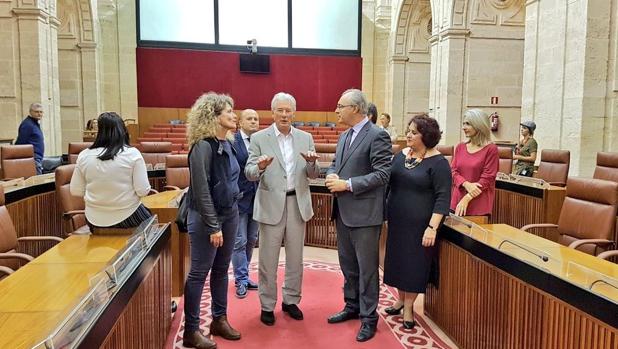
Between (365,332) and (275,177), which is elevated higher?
(275,177)

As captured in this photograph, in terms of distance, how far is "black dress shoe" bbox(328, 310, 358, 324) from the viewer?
9.93 ft

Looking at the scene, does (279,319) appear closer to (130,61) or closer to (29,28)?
(29,28)

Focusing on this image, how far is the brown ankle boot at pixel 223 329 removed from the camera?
2.77 metres

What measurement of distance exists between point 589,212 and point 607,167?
6.59 feet

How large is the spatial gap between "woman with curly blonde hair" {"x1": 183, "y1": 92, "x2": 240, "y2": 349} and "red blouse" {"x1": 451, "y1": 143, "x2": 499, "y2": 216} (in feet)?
5.08

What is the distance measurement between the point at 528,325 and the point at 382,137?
3.97ft

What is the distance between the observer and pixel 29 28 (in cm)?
704

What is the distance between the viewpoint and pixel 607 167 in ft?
15.2

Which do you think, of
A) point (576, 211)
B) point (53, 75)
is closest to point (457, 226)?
point (576, 211)

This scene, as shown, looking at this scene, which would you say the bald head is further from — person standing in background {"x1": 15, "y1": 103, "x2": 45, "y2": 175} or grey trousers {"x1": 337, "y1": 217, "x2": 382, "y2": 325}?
person standing in background {"x1": 15, "y1": 103, "x2": 45, "y2": 175}

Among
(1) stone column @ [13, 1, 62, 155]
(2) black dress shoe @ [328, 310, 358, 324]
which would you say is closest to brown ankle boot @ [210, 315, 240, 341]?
(2) black dress shoe @ [328, 310, 358, 324]

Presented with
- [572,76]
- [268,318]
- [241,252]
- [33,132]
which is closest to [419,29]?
[572,76]

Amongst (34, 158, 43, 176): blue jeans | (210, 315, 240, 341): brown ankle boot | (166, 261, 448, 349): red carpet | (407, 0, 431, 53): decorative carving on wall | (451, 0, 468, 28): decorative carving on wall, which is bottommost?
(166, 261, 448, 349): red carpet

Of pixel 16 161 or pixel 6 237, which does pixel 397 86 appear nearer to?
pixel 16 161
